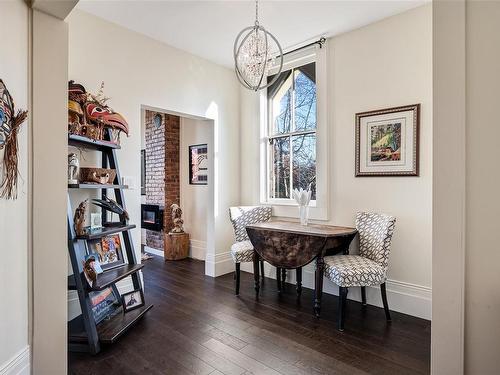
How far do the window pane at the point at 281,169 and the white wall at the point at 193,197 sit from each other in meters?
1.20

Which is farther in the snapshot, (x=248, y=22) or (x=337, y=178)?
(x=337, y=178)

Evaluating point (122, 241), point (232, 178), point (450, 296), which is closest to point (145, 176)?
point (232, 178)

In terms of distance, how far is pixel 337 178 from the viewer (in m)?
3.21

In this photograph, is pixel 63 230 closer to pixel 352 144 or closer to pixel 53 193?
pixel 53 193

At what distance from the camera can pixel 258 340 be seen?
226 centimetres

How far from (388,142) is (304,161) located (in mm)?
992

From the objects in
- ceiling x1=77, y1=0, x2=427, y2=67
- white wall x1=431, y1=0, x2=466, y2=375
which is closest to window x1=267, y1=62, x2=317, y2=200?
ceiling x1=77, y1=0, x2=427, y2=67

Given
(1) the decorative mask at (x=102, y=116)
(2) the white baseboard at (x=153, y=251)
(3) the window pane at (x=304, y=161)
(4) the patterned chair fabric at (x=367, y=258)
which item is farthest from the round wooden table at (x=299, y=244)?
(2) the white baseboard at (x=153, y=251)

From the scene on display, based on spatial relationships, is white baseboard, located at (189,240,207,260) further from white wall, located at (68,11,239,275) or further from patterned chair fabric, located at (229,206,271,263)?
patterned chair fabric, located at (229,206,271,263)

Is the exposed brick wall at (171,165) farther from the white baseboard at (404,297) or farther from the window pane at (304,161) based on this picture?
the white baseboard at (404,297)

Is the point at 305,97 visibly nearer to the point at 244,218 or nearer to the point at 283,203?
the point at 283,203

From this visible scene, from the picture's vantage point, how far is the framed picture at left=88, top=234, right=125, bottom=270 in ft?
8.23

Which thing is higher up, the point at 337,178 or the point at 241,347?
the point at 337,178

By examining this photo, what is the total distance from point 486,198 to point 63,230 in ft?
6.85
